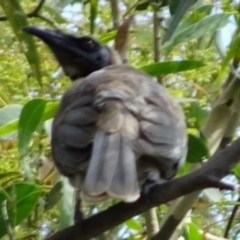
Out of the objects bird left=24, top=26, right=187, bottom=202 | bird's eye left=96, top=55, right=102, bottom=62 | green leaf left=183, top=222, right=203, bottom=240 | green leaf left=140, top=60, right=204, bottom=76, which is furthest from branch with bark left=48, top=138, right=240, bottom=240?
bird's eye left=96, top=55, right=102, bottom=62

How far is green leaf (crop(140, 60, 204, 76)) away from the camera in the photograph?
6.58 ft

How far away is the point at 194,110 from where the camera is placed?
2.22 metres

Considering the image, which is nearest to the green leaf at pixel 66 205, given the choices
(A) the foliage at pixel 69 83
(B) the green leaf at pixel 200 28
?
(A) the foliage at pixel 69 83

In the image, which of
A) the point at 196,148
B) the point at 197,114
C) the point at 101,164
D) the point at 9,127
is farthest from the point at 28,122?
the point at 197,114

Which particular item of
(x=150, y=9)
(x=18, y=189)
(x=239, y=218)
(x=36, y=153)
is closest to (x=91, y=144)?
(x=18, y=189)

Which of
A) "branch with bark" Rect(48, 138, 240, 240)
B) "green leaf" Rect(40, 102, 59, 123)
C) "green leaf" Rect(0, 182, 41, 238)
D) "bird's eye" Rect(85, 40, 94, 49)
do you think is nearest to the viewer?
"branch with bark" Rect(48, 138, 240, 240)

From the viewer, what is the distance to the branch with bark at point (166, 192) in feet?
4.94

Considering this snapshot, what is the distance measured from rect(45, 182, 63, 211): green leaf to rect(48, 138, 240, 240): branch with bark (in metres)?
0.30

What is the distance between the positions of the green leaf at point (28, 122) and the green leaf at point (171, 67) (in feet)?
0.88

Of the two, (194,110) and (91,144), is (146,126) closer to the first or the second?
(91,144)

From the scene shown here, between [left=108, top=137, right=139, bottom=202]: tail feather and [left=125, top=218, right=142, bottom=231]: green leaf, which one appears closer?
[left=108, top=137, right=139, bottom=202]: tail feather

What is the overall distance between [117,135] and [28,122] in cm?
21

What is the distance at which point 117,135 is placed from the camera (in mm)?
1811

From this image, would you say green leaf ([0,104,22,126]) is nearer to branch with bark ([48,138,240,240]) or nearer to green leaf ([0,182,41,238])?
green leaf ([0,182,41,238])
